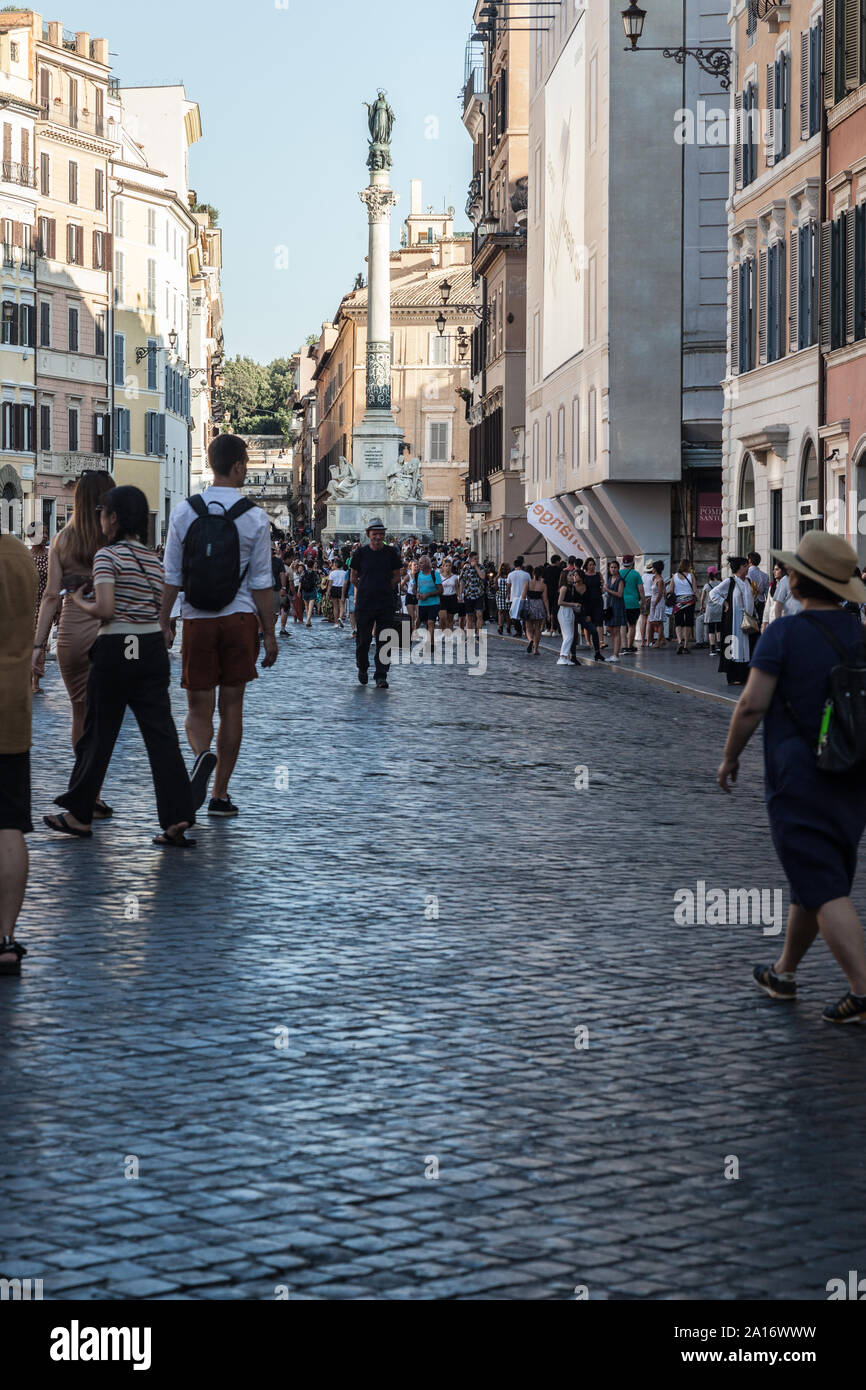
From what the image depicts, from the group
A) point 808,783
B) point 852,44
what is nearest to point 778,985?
point 808,783

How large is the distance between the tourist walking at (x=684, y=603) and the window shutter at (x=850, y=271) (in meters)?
7.54

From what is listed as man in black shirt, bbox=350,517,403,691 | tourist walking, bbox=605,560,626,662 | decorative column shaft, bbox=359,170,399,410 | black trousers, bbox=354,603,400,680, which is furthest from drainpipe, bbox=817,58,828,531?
decorative column shaft, bbox=359,170,399,410

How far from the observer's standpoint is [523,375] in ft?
233

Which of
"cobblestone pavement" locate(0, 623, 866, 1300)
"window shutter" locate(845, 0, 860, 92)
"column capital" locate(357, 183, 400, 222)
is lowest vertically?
"cobblestone pavement" locate(0, 623, 866, 1300)

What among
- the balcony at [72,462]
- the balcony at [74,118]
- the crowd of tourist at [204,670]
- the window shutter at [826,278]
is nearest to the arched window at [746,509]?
the window shutter at [826,278]

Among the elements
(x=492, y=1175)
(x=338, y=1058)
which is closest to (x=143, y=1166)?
(x=492, y=1175)

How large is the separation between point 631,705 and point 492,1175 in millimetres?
18369

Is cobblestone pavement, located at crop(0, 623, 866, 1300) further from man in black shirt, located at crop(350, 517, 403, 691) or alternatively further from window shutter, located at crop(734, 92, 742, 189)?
window shutter, located at crop(734, 92, 742, 189)

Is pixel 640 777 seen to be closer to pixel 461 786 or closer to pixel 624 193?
pixel 461 786

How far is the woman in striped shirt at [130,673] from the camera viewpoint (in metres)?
10.3

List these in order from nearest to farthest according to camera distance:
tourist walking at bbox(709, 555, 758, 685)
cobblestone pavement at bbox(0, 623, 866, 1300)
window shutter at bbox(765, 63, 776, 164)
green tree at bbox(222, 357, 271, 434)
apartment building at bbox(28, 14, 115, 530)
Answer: cobblestone pavement at bbox(0, 623, 866, 1300)
tourist walking at bbox(709, 555, 758, 685)
window shutter at bbox(765, 63, 776, 164)
apartment building at bbox(28, 14, 115, 530)
green tree at bbox(222, 357, 271, 434)

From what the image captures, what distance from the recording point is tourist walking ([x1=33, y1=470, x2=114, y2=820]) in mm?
11664

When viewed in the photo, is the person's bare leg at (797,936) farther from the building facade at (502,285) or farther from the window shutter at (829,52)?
the building facade at (502,285)

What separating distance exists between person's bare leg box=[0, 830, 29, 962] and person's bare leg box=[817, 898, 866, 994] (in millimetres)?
2669
